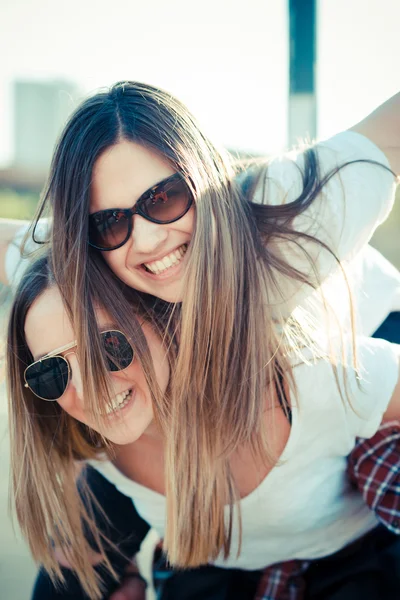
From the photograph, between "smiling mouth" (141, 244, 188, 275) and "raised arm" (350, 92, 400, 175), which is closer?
"smiling mouth" (141, 244, 188, 275)

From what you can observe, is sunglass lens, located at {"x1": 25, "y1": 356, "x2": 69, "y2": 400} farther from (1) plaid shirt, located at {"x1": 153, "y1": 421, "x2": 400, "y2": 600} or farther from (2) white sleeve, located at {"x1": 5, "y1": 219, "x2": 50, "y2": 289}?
(1) plaid shirt, located at {"x1": 153, "y1": 421, "x2": 400, "y2": 600}

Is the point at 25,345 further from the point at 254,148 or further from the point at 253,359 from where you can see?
the point at 254,148

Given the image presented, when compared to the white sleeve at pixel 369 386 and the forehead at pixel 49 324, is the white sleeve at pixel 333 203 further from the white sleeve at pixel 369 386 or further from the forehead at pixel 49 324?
the forehead at pixel 49 324

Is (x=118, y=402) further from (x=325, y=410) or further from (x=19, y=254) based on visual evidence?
(x=19, y=254)

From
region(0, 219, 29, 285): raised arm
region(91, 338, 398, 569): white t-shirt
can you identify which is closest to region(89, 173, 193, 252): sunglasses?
region(91, 338, 398, 569): white t-shirt

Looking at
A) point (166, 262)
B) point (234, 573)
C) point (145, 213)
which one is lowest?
point (234, 573)

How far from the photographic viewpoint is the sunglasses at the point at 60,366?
1376 millimetres

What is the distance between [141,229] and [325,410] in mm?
643

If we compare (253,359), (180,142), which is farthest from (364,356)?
(180,142)

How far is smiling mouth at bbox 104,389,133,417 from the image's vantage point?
143cm

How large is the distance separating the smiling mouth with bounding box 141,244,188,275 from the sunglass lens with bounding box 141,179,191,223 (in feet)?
0.36

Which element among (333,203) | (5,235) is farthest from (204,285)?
(5,235)

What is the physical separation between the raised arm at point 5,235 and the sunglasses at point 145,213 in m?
0.76

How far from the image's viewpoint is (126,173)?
53.7 inches
